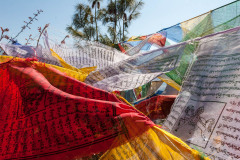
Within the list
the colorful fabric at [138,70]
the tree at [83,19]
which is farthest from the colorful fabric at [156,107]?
the tree at [83,19]

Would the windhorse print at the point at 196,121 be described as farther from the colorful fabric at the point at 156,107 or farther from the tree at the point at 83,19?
the tree at the point at 83,19

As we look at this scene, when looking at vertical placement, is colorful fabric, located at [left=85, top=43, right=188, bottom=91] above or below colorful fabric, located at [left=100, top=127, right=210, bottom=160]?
above

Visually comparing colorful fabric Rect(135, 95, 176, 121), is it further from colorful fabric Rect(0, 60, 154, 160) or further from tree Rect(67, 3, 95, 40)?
tree Rect(67, 3, 95, 40)

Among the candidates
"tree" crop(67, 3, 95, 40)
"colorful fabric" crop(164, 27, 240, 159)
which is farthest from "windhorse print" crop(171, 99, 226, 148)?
"tree" crop(67, 3, 95, 40)

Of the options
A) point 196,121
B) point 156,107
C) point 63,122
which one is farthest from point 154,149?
point 156,107

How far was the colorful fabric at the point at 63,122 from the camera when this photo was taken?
0.69 m

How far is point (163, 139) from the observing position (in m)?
0.65

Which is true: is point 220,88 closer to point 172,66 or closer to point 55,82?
point 172,66

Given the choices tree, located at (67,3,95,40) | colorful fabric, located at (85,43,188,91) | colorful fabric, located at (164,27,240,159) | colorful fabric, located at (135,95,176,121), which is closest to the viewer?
colorful fabric, located at (164,27,240,159)

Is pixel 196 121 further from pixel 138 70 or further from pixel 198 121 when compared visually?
pixel 138 70

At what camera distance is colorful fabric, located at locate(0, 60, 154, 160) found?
0.69 m

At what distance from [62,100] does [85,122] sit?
11cm

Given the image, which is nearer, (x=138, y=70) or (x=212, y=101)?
(x=212, y=101)

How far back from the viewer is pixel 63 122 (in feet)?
2.35
